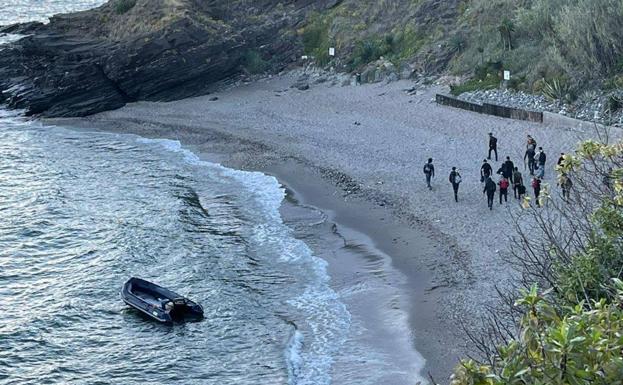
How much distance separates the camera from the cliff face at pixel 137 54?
54.5 metres

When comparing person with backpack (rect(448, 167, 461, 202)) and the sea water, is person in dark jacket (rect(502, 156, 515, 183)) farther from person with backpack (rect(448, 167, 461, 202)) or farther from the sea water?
the sea water

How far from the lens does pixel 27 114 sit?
54125 millimetres

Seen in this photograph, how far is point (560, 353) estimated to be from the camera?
673 centimetres

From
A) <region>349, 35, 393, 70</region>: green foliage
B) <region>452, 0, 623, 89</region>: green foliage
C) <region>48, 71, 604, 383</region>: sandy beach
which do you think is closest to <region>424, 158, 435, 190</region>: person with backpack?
<region>48, 71, 604, 383</region>: sandy beach

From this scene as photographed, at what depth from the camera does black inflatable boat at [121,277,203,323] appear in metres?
25.1

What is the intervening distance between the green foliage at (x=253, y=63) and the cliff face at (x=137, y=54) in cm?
6

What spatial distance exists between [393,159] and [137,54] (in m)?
22.5

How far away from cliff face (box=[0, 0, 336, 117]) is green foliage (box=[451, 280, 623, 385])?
161 feet

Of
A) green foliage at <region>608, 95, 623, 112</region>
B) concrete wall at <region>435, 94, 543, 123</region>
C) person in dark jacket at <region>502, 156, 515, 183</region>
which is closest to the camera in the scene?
person in dark jacket at <region>502, 156, 515, 183</region>

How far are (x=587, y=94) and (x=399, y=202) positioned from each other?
12414 millimetres

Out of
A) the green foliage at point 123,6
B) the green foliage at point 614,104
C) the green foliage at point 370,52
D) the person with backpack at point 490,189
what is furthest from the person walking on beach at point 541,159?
the green foliage at point 123,6

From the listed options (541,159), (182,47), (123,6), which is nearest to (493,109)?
(541,159)

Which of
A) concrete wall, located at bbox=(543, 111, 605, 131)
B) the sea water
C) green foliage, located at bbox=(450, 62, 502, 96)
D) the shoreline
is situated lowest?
the sea water

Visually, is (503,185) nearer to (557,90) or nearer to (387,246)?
(387,246)
